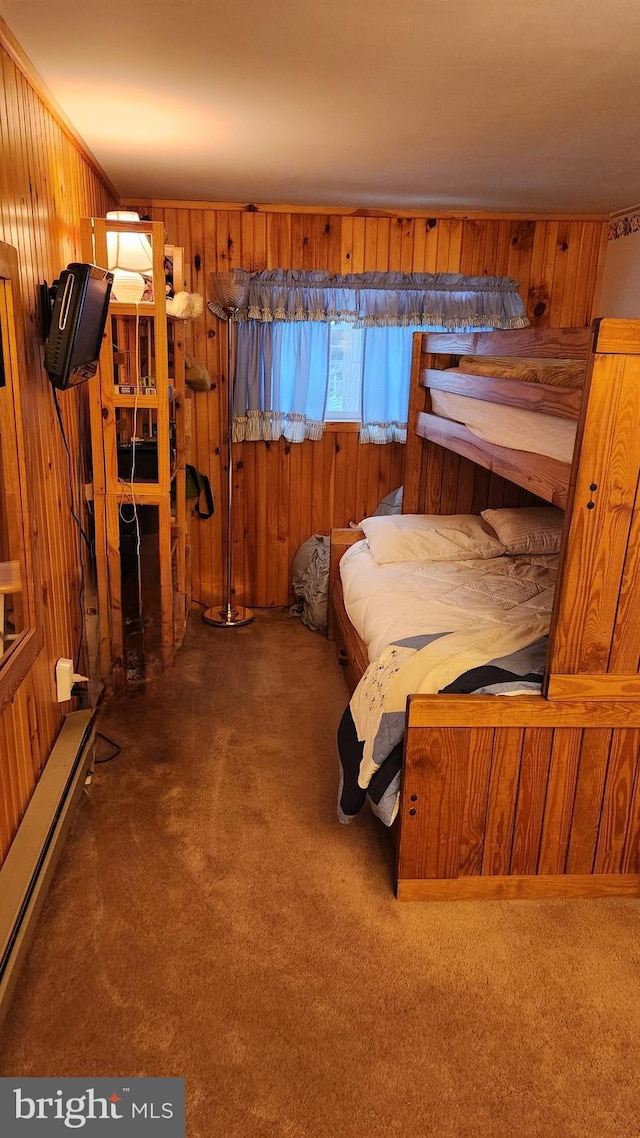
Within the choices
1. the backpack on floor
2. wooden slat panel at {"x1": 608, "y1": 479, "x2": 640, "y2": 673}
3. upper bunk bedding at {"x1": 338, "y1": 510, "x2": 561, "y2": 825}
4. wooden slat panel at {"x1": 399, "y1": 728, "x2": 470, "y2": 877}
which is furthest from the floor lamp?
wooden slat panel at {"x1": 608, "y1": 479, "x2": 640, "y2": 673}

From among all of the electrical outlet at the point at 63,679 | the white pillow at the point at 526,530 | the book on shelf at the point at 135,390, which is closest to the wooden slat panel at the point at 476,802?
the electrical outlet at the point at 63,679

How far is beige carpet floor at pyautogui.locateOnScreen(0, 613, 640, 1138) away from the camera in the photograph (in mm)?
1599

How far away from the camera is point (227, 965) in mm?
1938

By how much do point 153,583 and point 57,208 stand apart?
1.62 metres

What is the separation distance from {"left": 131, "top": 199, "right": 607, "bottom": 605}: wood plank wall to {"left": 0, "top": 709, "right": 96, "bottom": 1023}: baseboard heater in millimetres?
1974

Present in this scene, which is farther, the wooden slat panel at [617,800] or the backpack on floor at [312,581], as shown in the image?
the backpack on floor at [312,581]

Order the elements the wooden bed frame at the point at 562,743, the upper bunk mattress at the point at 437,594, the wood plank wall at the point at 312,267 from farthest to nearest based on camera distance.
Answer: the wood plank wall at the point at 312,267 → the upper bunk mattress at the point at 437,594 → the wooden bed frame at the point at 562,743

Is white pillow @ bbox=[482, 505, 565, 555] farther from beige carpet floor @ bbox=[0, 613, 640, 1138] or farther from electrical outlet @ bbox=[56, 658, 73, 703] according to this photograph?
electrical outlet @ bbox=[56, 658, 73, 703]

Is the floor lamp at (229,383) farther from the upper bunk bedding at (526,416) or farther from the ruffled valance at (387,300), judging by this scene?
the upper bunk bedding at (526,416)

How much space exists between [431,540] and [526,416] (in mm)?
1269

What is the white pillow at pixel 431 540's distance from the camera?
140 inches

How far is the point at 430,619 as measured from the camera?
274 cm

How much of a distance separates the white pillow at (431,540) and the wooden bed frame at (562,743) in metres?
1.27

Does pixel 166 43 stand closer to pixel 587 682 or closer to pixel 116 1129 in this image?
pixel 587 682
